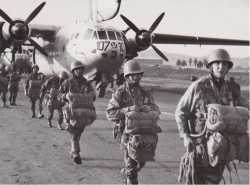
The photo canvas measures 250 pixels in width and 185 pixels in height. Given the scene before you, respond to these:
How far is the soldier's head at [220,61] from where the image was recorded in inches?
187

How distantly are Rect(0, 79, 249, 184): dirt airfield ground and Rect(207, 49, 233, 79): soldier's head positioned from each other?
116 inches

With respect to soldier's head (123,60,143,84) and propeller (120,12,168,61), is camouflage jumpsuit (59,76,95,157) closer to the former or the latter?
soldier's head (123,60,143,84)

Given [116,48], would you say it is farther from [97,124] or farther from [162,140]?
[162,140]

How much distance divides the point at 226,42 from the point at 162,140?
20.1m

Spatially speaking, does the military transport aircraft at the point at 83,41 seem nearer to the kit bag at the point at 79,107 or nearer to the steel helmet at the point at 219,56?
the kit bag at the point at 79,107

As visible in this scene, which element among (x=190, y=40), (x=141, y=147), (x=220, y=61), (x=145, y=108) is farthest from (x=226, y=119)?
(x=190, y=40)

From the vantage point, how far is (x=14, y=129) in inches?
489

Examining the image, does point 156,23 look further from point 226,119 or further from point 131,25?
point 226,119

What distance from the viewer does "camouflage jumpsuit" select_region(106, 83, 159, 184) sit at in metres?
5.99

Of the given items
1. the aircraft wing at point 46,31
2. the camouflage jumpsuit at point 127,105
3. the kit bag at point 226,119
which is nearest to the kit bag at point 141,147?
the camouflage jumpsuit at point 127,105

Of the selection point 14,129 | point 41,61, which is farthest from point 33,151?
point 41,61

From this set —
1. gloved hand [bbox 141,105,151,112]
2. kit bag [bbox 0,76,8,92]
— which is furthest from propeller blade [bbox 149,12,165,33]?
gloved hand [bbox 141,105,151,112]

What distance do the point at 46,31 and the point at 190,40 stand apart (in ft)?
33.1

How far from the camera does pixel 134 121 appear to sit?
584 cm
